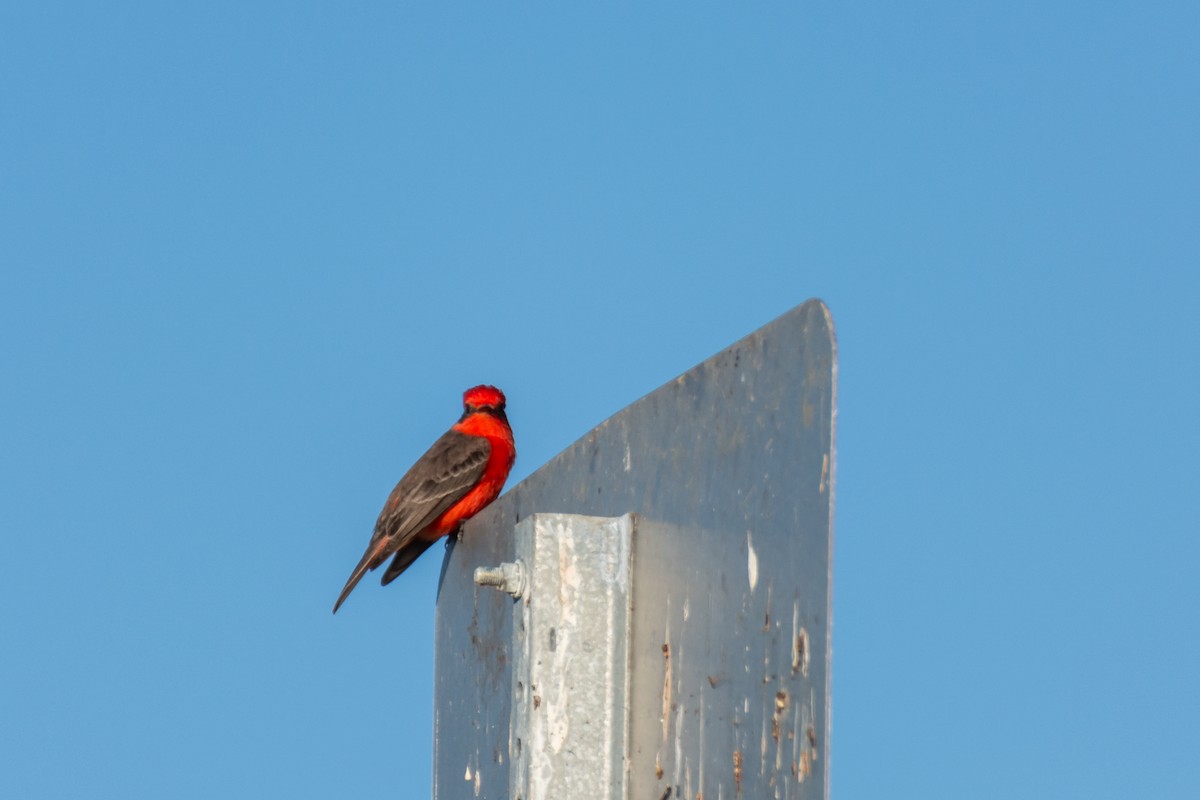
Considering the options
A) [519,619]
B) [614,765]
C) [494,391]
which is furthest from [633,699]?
[494,391]

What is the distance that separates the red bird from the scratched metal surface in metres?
5.10

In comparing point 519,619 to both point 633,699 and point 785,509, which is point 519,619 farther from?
point 785,509

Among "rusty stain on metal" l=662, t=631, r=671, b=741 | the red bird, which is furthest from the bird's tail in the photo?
"rusty stain on metal" l=662, t=631, r=671, b=741

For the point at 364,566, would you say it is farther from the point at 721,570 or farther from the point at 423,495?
the point at 721,570

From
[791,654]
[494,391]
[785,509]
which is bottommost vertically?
[791,654]

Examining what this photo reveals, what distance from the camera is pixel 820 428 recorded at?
5.57 feet

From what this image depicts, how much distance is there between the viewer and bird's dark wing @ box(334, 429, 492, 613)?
797 centimetres

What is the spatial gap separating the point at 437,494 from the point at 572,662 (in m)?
5.78

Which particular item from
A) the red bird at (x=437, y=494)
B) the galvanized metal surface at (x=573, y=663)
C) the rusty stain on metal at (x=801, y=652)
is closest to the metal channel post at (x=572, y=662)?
the galvanized metal surface at (x=573, y=663)

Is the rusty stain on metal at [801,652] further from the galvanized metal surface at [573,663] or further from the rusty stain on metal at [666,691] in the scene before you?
the galvanized metal surface at [573,663]

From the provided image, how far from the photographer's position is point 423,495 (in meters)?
8.09

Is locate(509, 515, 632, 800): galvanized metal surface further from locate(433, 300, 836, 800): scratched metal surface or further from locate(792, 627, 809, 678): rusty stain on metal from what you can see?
locate(792, 627, 809, 678): rusty stain on metal

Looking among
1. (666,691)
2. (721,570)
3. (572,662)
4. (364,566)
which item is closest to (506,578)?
(572,662)

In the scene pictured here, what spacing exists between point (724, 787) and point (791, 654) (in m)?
0.30
